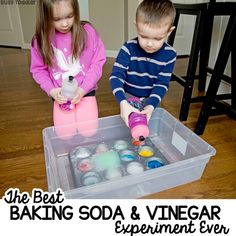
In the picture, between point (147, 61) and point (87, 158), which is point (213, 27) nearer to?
point (147, 61)

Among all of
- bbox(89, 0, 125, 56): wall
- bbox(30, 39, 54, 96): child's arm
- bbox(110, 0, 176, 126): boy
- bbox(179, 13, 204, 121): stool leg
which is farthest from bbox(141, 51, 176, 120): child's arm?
bbox(89, 0, 125, 56): wall

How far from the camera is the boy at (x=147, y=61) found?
0.68 meters

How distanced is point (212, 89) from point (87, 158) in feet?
1.73

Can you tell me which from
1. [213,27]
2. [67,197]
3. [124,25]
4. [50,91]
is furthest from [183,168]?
[124,25]

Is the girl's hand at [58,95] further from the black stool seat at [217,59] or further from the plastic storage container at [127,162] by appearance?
the black stool seat at [217,59]

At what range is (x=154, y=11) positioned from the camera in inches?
26.5

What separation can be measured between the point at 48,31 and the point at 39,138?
1.42 ft

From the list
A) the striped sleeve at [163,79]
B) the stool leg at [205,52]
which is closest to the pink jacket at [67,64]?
the striped sleeve at [163,79]

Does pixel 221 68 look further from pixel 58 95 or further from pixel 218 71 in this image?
pixel 58 95

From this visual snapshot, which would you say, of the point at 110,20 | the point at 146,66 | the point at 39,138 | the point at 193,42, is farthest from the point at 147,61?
the point at 110,20

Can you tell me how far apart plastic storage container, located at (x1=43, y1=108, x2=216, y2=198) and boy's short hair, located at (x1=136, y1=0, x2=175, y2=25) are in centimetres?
33

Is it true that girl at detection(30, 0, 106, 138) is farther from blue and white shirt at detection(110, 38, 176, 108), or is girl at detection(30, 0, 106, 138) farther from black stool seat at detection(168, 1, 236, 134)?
black stool seat at detection(168, 1, 236, 134)

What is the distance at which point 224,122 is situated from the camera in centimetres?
109

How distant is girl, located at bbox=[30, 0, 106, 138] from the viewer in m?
0.77
